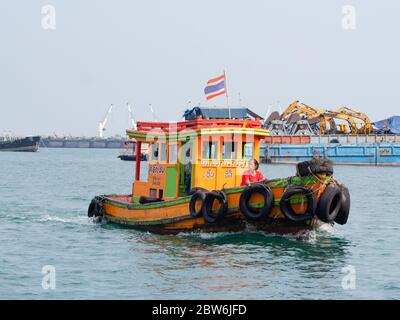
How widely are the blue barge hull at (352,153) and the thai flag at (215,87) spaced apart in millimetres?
61789

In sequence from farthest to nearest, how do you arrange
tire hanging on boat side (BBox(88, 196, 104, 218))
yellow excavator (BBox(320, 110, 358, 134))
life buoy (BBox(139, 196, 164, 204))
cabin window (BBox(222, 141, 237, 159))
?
yellow excavator (BBox(320, 110, 358, 134)) < tire hanging on boat side (BBox(88, 196, 104, 218)) < life buoy (BBox(139, 196, 164, 204)) < cabin window (BBox(222, 141, 237, 159))

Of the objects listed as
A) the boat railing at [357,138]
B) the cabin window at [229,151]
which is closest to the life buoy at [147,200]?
the cabin window at [229,151]

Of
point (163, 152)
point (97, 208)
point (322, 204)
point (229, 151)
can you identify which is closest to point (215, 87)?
point (229, 151)

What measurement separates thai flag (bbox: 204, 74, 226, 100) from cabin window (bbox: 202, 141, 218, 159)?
1.88m

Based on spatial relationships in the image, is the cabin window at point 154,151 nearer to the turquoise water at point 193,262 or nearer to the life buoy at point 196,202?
the turquoise water at point 193,262

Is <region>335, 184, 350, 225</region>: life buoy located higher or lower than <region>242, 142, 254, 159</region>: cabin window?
lower

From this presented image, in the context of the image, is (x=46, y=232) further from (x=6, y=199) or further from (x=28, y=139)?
(x=28, y=139)

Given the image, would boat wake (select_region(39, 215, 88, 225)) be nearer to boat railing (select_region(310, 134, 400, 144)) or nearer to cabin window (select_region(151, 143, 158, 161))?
cabin window (select_region(151, 143, 158, 161))

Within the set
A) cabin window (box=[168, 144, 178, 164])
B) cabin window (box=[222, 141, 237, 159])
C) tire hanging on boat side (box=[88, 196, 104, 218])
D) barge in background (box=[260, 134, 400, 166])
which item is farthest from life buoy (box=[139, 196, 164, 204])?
barge in background (box=[260, 134, 400, 166])

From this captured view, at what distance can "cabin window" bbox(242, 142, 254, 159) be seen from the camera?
24500 mm

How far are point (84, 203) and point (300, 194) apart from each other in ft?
65.6

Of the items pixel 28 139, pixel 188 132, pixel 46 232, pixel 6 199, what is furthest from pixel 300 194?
pixel 28 139

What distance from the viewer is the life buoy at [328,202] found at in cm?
2053
